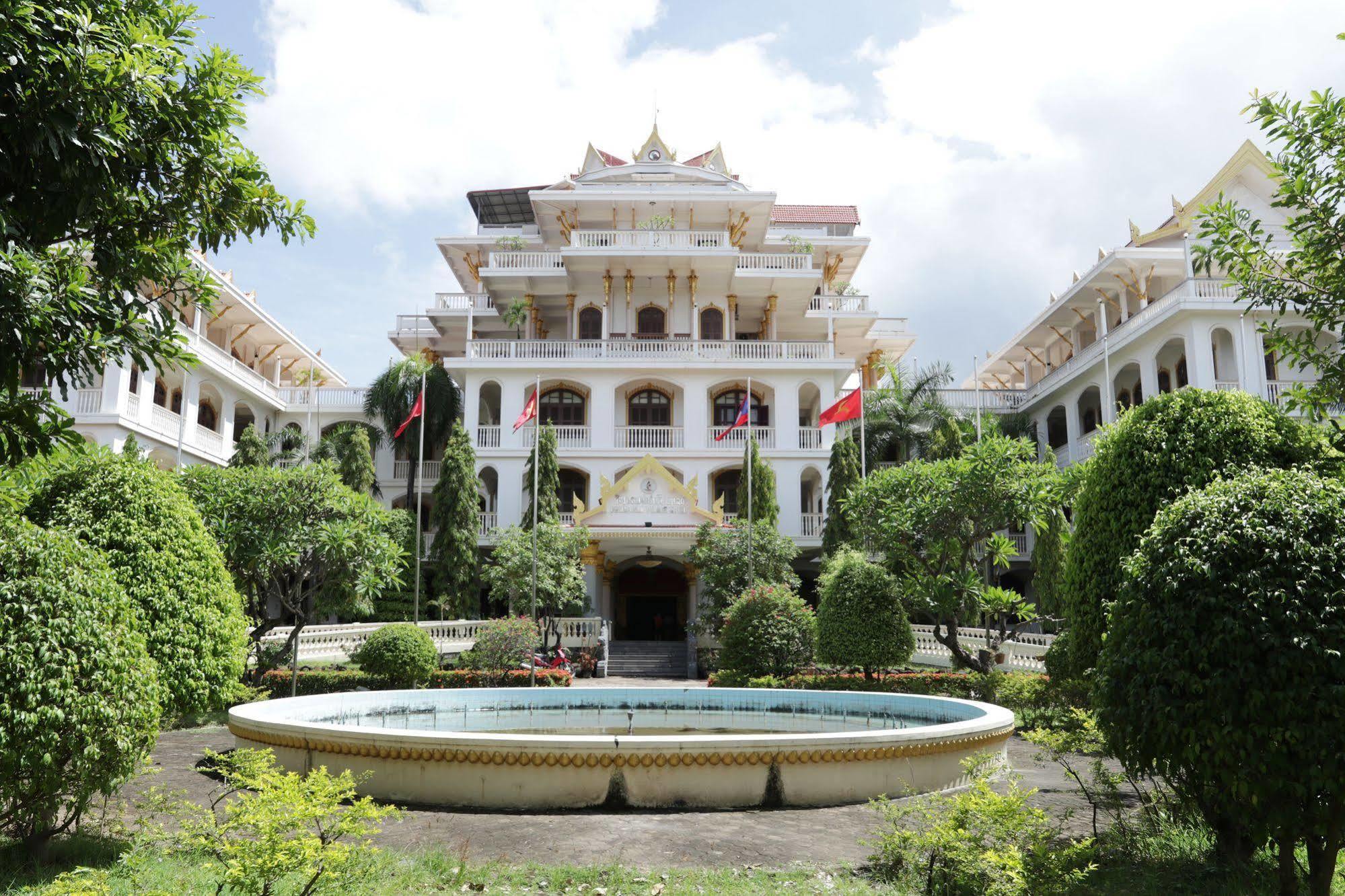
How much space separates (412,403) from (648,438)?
862 cm

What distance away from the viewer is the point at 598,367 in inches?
1264

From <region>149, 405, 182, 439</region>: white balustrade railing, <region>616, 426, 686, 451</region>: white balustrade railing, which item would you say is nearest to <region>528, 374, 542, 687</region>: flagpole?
<region>616, 426, 686, 451</region>: white balustrade railing

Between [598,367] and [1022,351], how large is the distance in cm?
2157

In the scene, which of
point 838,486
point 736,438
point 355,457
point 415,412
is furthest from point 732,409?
point 355,457

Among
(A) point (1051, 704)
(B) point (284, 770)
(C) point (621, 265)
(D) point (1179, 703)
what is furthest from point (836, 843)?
(C) point (621, 265)

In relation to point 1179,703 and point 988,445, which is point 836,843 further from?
point 988,445

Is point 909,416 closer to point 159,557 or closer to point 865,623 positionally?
point 865,623

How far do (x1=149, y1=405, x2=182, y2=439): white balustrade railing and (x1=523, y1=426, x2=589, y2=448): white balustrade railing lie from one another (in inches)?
422

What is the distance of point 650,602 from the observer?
3362 centimetres

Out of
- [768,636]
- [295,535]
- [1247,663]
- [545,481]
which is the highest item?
[545,481]

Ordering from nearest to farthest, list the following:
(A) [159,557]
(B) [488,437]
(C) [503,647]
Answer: (A) [159,557]
(C) [503,647]
(B) [488,437]

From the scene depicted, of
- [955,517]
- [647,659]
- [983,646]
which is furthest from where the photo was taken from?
[647,659]

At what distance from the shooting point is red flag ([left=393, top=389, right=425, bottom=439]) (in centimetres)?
2767

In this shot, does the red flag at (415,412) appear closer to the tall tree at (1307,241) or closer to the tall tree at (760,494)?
the tall tree at (760,494)
